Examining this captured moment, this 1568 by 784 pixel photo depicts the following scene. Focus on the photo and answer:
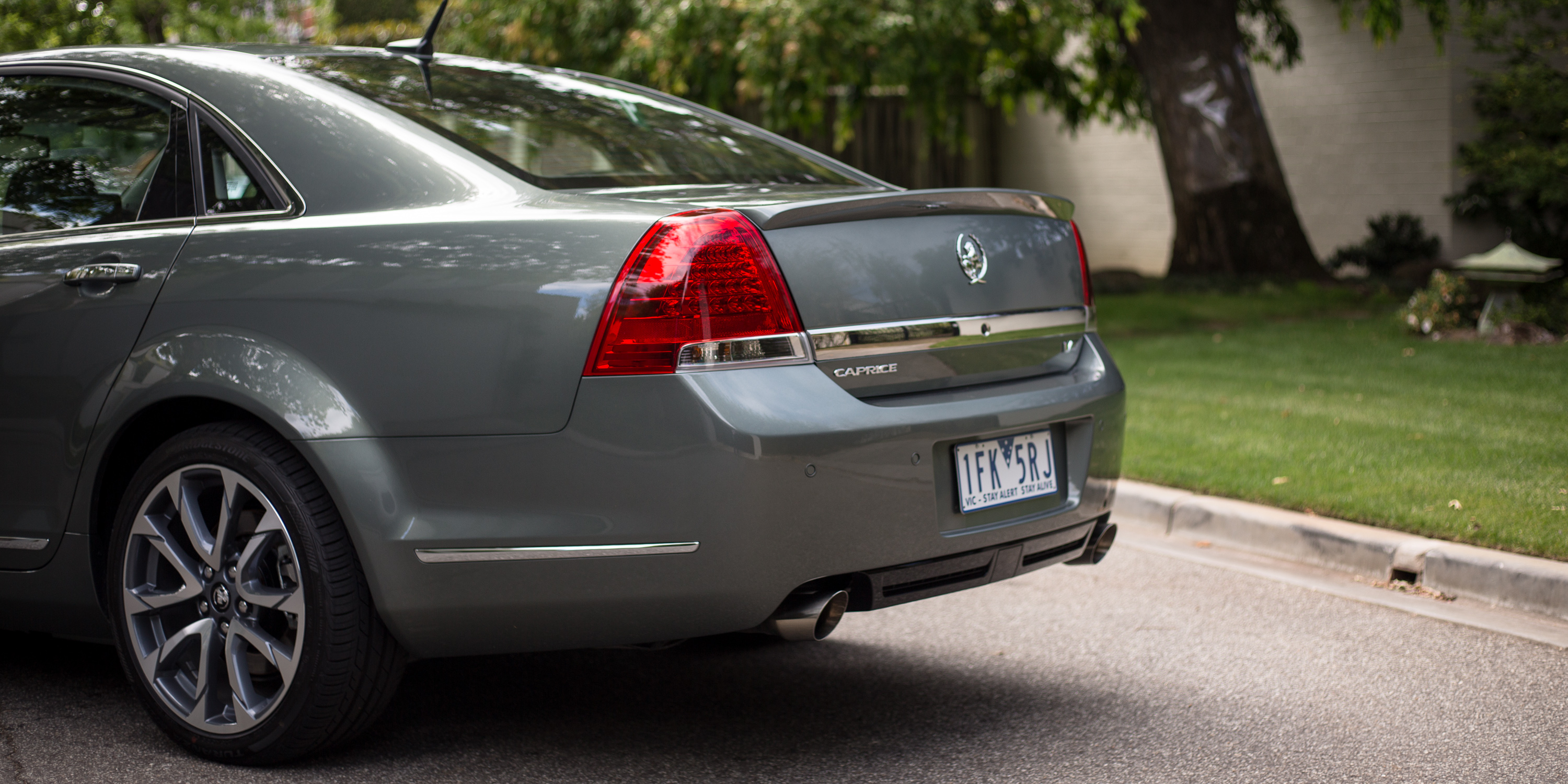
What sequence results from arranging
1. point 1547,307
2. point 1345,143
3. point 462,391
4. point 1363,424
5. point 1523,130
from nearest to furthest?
1. point 462,391
2. point 1363,424
3. point 1547,307
4. point 1523,130
5. point 1345,143

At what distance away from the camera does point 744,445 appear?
264cm

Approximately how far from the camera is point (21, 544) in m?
3.29

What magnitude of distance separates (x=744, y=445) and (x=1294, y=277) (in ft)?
38.1

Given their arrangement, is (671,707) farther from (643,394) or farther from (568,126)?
(568,126)

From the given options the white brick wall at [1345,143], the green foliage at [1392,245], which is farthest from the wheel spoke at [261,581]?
the green foliage at [1392,245]

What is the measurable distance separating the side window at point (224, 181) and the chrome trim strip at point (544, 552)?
35.8 inches

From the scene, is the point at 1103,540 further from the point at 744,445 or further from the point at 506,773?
the point at 506,773

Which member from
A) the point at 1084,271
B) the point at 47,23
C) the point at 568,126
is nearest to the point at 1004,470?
the point at 1084,271

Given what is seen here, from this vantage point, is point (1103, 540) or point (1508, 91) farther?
point (1508, 91)

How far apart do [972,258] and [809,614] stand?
876 mm

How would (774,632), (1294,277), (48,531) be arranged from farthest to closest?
(1294,277), (48,531), (774,632)

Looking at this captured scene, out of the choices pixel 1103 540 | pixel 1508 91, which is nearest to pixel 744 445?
pixel 1103 540

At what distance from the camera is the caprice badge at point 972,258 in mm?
3100

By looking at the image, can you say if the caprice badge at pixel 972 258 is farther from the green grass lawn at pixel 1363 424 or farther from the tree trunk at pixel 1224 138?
the tree trunk at pixel 1224 138
